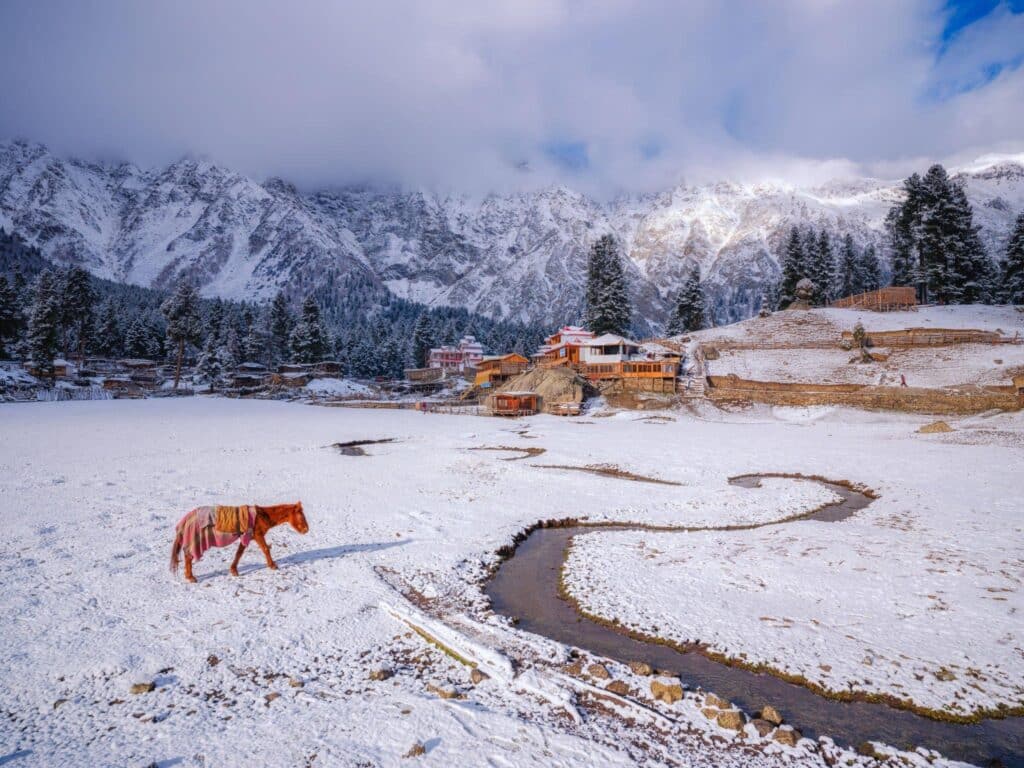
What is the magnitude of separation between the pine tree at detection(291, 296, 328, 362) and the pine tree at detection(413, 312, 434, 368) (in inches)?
1057

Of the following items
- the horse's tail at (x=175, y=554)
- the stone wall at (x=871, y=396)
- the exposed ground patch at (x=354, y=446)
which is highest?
the stone wall at (x=871, y=396)

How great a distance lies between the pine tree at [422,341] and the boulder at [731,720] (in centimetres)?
11562

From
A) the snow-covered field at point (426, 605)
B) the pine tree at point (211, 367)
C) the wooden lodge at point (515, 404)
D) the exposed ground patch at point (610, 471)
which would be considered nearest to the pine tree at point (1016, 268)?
the snow-covered field at point (426, 605)

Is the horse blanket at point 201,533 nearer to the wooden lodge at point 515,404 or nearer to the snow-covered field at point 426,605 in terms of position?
the snow-covered field at point 426,605

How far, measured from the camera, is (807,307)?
75.2 metres

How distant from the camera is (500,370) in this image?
250 ft

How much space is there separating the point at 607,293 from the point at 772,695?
75195 millimetres

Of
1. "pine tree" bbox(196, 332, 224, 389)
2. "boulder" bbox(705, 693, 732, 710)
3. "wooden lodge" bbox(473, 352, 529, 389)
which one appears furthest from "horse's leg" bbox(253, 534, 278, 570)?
"pine tree" bbox(196, 332, 224, 389)

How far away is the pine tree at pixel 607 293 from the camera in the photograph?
79.0 m

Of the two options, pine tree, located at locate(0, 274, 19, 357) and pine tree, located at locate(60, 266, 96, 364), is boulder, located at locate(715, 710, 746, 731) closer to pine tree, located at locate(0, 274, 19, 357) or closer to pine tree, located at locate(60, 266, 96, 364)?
pine tree, located at locate(0, 274, 19, 357)

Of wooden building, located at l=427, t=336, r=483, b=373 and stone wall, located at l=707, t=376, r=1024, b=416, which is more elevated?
wooden building, located at l=427, t=336, r=483, b=373

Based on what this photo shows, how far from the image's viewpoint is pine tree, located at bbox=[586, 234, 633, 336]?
79.0m

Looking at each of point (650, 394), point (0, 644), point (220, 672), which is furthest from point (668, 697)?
point (650, 394)

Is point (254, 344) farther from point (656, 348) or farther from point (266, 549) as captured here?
point (266, 549)
